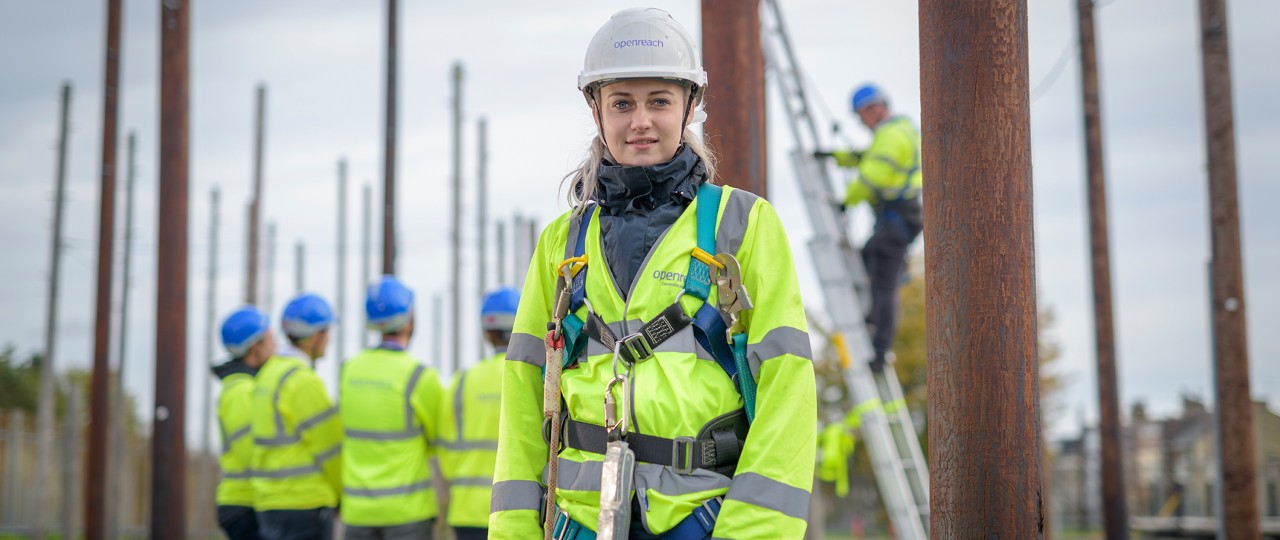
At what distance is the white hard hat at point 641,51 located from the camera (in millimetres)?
3240

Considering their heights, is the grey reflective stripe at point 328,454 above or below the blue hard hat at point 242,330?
below

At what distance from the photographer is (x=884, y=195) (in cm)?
1106

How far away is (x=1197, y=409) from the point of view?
3541cm

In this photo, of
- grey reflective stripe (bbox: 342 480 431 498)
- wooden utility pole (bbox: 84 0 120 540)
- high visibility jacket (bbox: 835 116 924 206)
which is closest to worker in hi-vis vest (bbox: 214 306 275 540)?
grey reflective stripe (bbox: 342 480 431 498)

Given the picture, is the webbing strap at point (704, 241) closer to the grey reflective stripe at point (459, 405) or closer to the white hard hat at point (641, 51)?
the white hard hat at point (641, 51)

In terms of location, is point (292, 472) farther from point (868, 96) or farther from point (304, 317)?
point (868, 96)

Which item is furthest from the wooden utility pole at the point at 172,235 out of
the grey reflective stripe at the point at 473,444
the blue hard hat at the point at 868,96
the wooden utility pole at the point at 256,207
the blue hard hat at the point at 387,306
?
the wooden utility pole at the point at 256,207

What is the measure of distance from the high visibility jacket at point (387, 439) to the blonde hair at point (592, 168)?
426cm

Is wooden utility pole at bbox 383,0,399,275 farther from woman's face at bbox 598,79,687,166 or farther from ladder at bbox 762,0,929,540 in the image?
woman's face at bbox 598,79,687,166

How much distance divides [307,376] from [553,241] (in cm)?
507

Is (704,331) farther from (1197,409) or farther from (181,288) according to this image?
(1197,409)

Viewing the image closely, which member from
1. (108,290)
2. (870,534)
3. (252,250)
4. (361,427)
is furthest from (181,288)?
(870,534)

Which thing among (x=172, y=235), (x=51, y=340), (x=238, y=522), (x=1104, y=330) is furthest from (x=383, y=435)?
(x=51, y=340)

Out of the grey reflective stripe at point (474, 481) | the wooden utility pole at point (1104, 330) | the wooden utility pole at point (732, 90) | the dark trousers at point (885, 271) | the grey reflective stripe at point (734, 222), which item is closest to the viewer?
the grey reflective stripe at point (734, 222)
